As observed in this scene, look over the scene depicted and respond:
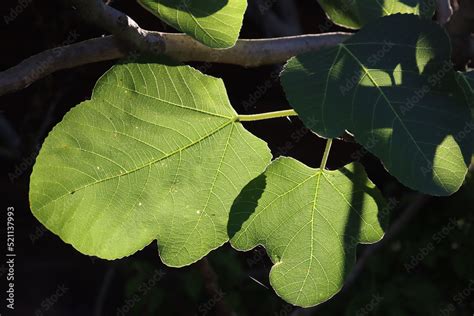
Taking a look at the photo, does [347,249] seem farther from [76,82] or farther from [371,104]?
[76,82]

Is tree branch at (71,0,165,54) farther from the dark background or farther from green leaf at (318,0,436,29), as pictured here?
the dark background

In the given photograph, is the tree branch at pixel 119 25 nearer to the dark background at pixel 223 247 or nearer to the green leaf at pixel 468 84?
the green leaf at pixel 468 84

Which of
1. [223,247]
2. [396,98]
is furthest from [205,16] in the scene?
[223,247]

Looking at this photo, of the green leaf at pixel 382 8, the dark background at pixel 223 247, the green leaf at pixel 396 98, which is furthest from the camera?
the dark background at pixel 223 247

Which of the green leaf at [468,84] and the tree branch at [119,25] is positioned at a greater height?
the tree branch at [119,25]

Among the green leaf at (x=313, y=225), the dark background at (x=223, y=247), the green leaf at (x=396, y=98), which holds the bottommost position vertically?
the dark background at (x=223, y=247)

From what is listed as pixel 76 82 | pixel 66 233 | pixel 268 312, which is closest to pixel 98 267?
pixel 268 312

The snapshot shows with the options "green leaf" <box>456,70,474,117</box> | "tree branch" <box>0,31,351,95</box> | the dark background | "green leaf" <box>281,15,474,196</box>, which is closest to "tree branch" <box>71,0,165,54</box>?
"tree branch" <box>0,31,351,95</box>

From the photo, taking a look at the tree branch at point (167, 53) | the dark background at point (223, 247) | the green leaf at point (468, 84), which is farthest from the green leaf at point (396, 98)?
the dark background at point (223, 247)
